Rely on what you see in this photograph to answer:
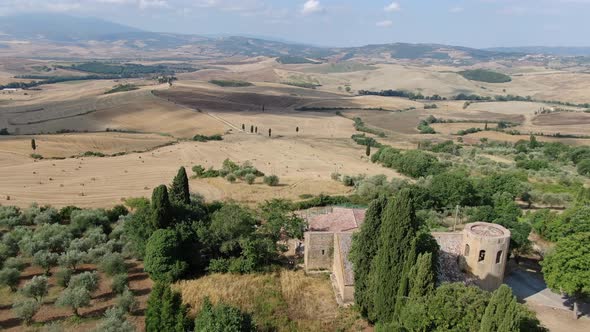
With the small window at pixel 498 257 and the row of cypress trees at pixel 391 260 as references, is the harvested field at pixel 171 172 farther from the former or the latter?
the small window at pixel 498 257

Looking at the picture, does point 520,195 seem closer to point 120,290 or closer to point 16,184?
point 120,290

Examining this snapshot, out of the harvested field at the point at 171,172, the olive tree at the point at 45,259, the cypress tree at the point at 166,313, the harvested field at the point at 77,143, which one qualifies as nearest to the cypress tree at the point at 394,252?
the cypress tree at the point at 166,313

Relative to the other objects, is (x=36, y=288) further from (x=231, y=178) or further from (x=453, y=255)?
(x=231, y=178)

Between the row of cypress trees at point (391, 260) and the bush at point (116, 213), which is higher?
the row of cypress trees at point (391, 260)

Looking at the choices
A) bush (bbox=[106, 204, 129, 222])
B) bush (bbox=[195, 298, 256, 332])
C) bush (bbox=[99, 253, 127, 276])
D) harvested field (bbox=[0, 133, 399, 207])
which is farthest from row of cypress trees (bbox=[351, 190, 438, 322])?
harvested field (bbox=[0, 133, 399, 207])

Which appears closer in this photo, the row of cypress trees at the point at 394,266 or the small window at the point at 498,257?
the row of cypress trees at the point at 394,266

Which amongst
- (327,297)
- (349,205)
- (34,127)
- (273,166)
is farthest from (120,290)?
(34,127)
